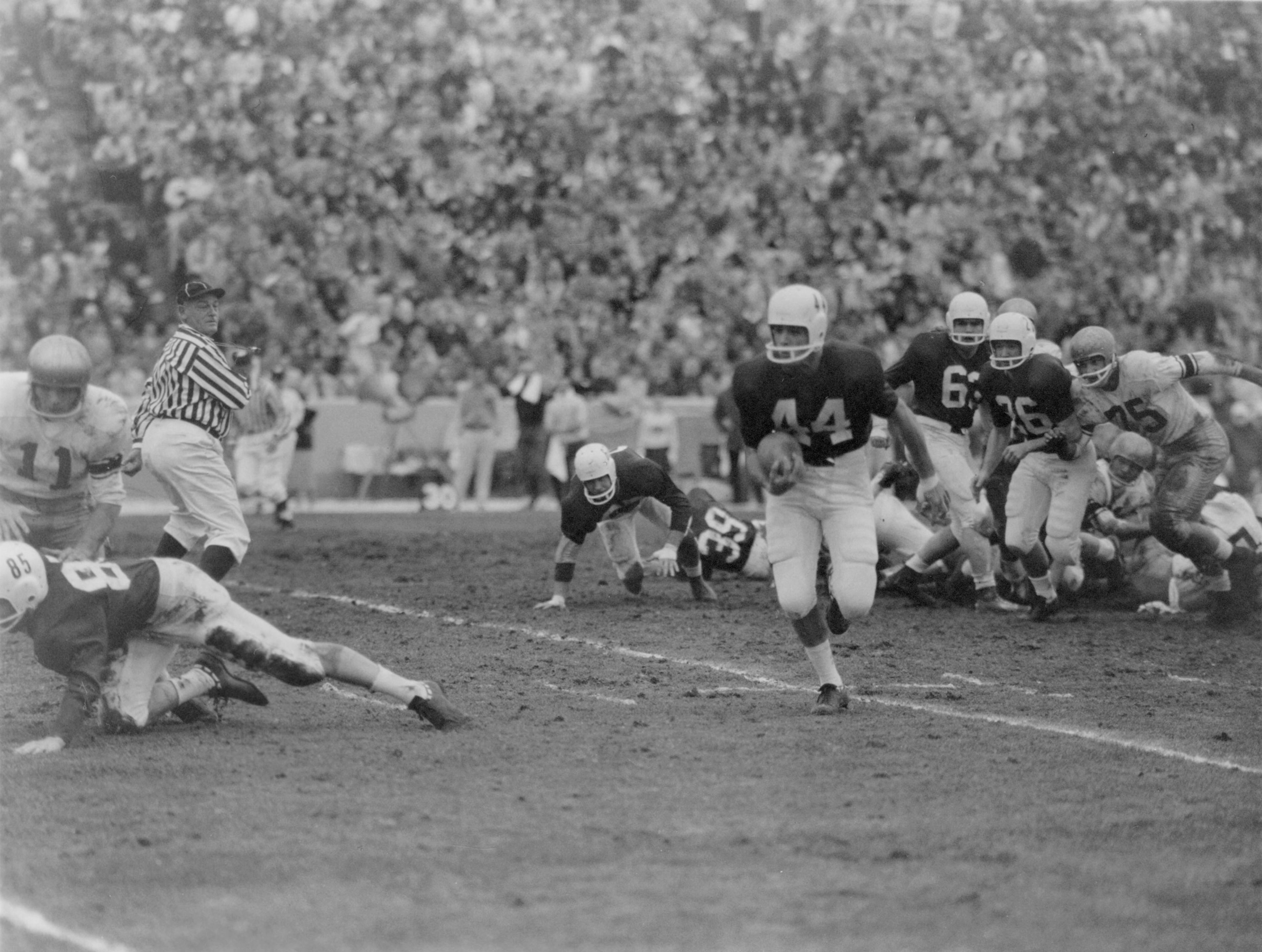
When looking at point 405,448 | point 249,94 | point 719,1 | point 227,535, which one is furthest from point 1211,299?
point 227,535

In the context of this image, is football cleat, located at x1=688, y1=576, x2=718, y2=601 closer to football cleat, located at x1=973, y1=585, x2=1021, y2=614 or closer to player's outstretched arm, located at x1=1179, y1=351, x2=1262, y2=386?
football cleat, located at x1=973, y1=585, x2=1021, y2=614

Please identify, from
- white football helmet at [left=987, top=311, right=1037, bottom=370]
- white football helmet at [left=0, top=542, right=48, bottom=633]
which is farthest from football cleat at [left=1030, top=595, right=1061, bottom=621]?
white football helmet at [left=0, top=542, right=48, bottom=633]

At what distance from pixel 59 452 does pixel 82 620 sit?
148cm

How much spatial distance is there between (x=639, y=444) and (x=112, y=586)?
14074mm

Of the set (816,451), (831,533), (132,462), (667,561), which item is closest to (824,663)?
(831,533)

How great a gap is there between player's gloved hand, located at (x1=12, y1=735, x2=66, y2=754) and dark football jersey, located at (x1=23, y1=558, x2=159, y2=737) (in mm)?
52

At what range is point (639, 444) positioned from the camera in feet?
68.0

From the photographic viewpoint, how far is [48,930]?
4.54 metres

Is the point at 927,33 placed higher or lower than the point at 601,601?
higher

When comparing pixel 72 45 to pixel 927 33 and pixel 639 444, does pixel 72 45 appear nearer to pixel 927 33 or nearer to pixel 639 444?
pixel 639 444

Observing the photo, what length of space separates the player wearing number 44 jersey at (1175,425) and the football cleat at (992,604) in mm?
1112

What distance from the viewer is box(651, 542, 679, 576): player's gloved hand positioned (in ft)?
40.8

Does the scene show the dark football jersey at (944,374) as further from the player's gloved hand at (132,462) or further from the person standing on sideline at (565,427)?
the person standing on sideline at (565,427)

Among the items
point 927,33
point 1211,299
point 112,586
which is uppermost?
point 927,33
